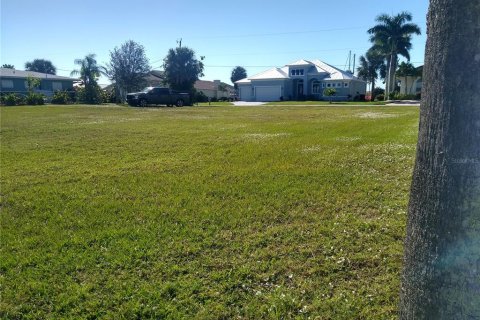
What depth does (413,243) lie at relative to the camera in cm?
175

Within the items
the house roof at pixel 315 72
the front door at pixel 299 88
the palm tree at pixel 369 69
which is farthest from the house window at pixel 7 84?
the palm tree at pixel 369 69

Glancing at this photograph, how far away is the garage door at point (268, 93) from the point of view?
5503cm

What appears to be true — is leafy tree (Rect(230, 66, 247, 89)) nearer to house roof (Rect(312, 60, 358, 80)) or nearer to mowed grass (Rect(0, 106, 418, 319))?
house roof (Rect(312, 60, 358, 80))

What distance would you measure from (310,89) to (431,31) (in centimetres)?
5510

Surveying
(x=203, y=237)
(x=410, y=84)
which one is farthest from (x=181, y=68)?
(x=203, y=237)

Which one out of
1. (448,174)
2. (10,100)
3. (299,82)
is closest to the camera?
(448,174)

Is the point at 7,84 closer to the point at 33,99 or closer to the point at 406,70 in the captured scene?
the point at 33,99

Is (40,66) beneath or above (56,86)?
above

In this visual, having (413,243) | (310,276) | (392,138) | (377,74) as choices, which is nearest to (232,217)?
(310,276)

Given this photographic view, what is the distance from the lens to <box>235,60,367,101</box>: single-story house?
174ft

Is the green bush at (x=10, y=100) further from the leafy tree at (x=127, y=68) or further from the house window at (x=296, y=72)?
the house window at (x=296, y=72)

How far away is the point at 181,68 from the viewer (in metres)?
52.6

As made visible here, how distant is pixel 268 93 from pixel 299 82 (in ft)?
16.8

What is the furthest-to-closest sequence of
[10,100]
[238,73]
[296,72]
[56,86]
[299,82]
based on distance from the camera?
[238,73]
[56,86]
[299,82]
[296,72]
[10,100]
